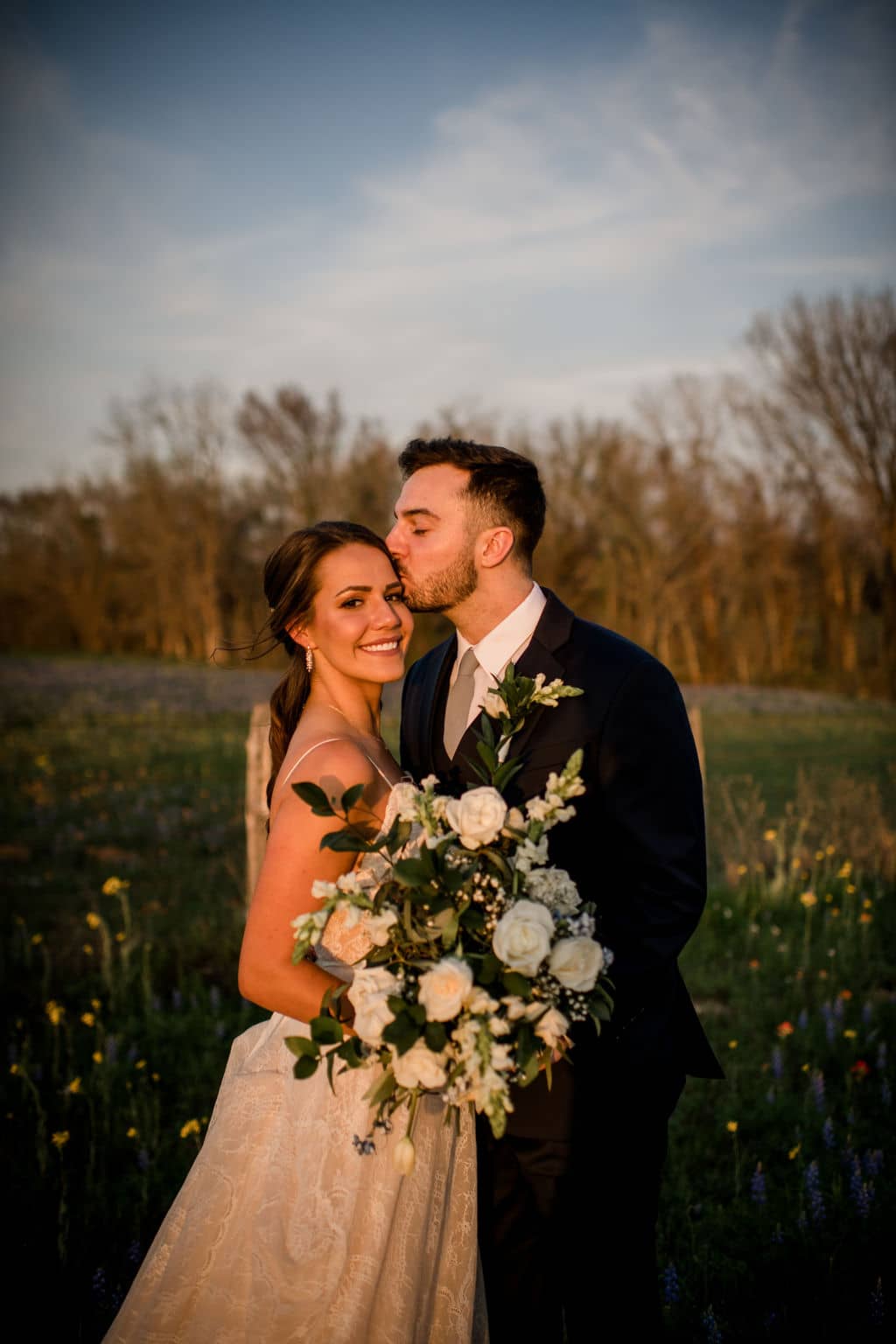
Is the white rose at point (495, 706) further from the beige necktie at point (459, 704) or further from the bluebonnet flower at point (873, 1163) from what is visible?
the bluebonnet flower at point (873, 1163)

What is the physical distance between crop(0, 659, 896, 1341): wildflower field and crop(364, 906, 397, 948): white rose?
2210 mm

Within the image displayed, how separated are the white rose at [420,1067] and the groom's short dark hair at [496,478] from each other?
195cm

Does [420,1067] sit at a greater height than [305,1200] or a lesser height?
greater

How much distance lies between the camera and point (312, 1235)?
2.33 metres

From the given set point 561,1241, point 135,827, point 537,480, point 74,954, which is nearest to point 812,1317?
point 561,1241

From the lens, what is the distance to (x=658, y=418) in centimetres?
4066

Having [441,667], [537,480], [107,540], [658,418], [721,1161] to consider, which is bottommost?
[721,1161]

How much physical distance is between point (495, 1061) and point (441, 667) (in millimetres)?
1899

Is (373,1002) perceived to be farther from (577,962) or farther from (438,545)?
(438,545)

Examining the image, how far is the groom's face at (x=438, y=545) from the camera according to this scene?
324 centimetres

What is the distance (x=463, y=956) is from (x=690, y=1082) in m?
3.86

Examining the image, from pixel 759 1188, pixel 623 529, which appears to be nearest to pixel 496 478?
pixel 759 1188

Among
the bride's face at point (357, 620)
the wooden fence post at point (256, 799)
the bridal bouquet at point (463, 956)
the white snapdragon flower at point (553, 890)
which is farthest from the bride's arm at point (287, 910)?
the wooden fence post at point (256, 799)

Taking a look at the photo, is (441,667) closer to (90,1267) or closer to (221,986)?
(90,1267)
